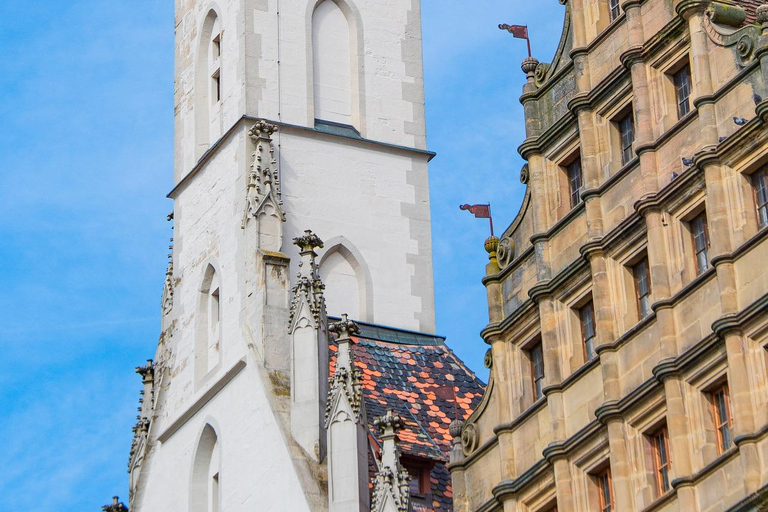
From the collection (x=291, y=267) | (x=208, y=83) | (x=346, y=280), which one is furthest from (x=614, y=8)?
(x=208, y=83)

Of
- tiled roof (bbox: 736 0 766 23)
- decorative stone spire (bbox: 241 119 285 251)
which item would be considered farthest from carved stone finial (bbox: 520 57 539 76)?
decorative stone spire (bbox: 241 119 285 251)

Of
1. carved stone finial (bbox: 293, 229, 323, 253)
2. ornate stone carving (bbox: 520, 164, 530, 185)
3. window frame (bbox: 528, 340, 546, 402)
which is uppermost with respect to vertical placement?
carved stone finial (bbox: 293, 229, 323, 253)

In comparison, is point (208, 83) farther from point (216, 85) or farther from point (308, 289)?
point (308, 289)

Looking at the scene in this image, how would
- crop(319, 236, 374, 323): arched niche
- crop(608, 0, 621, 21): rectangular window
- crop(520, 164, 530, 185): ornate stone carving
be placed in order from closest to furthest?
1. crop(608, 0, 621, 21): rectangular window
2. crop(520, 164, 530, 185): ornate stone carving
3. crop(319, 236, 374, 323): arched niche

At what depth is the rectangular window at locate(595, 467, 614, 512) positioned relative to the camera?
32406 millimetres

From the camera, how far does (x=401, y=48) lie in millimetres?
50688

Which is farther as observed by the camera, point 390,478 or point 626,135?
point 390,478

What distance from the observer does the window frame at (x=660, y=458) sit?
31.1 meters

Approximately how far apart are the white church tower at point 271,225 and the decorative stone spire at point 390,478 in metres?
3.63

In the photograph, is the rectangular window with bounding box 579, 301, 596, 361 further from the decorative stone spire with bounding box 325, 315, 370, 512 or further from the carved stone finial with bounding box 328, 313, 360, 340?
the carved stone finial with bounding box 328, 313, 360, 340

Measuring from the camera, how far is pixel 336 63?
49.8 meters

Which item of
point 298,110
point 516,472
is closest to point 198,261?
point 298,110

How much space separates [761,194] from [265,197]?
1641 centimetres

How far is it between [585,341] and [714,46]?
15.7 ft
